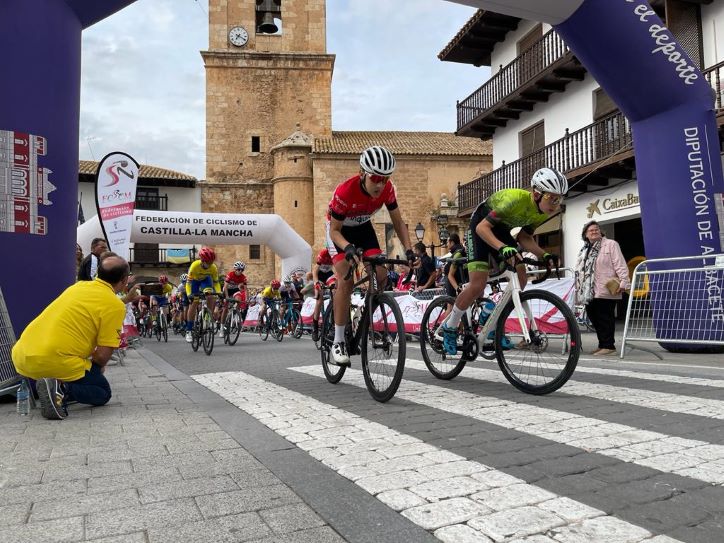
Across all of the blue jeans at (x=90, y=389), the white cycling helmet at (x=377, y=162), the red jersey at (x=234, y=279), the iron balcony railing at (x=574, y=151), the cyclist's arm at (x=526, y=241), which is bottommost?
the blue jeans at (x=90, y=389)

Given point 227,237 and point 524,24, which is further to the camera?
point 227,237

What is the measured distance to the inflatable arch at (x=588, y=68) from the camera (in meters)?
5.16

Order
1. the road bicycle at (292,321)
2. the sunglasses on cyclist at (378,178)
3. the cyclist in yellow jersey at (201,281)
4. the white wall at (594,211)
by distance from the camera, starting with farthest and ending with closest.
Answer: the white wall at (594,211) → the road bicycle at (292,321) → the cyclist in yellow jersey at (201,281) → the sunglasses on cyclist at (378,178)

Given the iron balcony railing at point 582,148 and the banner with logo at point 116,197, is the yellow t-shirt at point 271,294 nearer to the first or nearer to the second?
the banner with logo at point 116,197

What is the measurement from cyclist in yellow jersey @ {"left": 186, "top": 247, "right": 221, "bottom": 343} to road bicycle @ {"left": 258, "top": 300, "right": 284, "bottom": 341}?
342 cm

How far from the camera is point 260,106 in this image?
47562 mm

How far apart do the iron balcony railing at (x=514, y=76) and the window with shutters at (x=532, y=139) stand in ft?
5.15

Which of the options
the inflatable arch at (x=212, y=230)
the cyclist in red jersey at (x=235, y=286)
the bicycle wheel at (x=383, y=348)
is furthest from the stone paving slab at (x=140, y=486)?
the inflatable arch at (x=212, y=230)

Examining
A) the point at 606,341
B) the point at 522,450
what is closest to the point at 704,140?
the point at 606,341

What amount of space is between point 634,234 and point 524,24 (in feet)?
28.0

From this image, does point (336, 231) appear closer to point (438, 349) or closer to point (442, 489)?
point (438, 349)

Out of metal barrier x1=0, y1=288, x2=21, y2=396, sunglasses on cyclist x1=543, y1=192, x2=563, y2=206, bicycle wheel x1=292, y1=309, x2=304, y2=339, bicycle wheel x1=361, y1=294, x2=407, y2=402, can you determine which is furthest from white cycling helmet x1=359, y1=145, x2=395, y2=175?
bicycle wheel x1=292, y1=309, x2=304, y2=339

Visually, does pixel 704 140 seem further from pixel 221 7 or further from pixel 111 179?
pixel 221 7

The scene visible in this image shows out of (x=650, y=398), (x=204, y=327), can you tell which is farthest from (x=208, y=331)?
(x=650, y=398)
